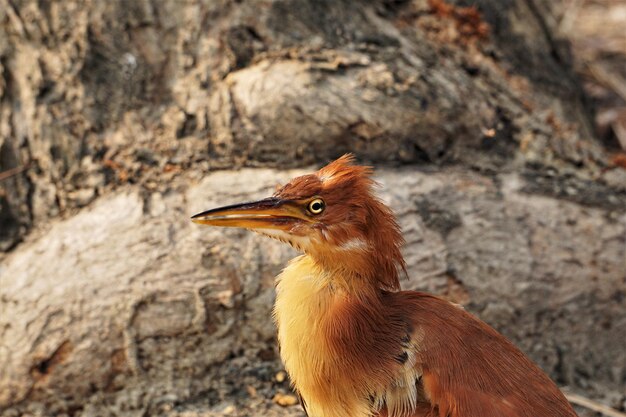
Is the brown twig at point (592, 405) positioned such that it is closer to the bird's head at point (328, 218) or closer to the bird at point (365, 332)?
the bird at point (365, 332)

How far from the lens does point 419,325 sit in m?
3.00

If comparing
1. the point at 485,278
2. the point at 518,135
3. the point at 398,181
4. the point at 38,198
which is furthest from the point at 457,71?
the point at 38,198

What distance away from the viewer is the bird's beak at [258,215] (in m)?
2.95

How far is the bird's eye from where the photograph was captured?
3.00 metres

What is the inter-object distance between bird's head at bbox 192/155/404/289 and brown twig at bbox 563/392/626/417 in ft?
5.23

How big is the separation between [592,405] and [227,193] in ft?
7.11

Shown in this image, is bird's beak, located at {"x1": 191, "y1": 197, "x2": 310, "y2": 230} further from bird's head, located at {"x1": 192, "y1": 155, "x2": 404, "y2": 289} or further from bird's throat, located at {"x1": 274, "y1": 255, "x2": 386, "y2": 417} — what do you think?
bird's throat, located at {"x1": 274, "y1": 255, "x2": 386, "y2": 417}

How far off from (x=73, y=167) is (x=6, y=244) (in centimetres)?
51

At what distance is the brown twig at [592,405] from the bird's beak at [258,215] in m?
1.96

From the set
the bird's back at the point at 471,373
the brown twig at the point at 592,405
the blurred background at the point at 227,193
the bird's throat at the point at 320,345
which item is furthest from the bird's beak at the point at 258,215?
the brown twig at the point at 592,405

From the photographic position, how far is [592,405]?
3992 mm

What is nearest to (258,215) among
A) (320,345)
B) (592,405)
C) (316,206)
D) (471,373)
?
(316,206)

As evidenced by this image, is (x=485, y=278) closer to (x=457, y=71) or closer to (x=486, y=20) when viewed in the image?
(x=457, y=71)

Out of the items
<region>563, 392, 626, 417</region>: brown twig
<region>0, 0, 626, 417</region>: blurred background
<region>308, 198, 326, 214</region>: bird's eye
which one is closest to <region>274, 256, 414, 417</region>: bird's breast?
<region>308, 198, 326, 214</region>: bird's eye
